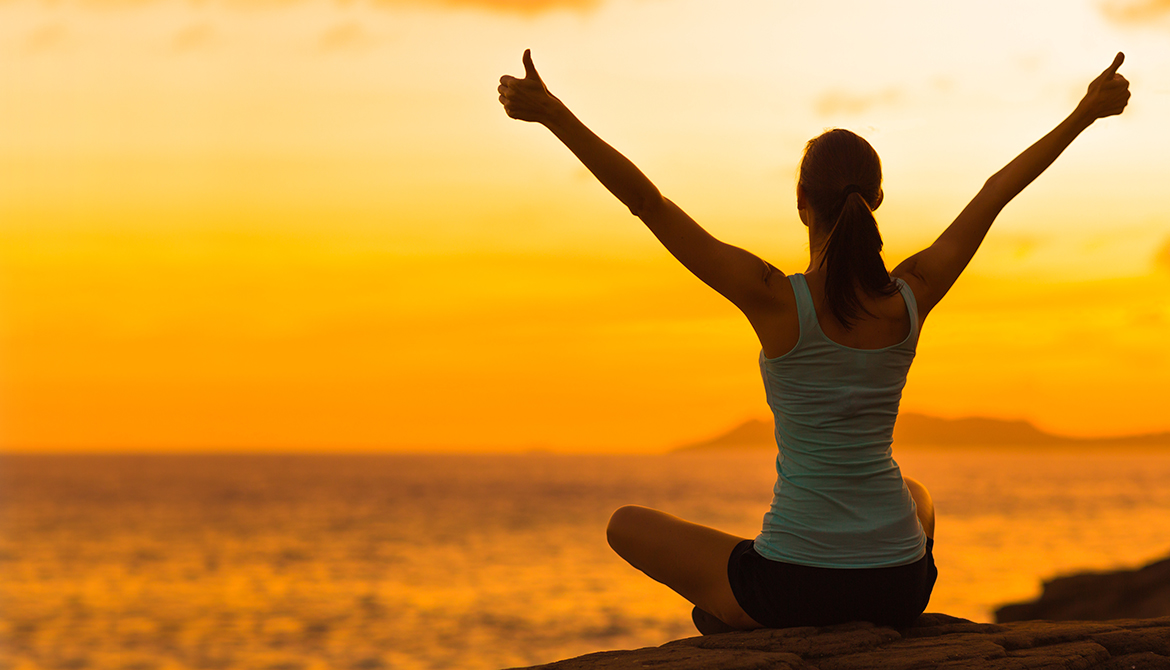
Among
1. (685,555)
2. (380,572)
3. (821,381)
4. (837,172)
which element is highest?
(380,572)

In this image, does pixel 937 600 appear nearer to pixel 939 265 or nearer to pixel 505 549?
pixel 505 549

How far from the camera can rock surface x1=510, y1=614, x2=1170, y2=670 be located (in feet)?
9.43

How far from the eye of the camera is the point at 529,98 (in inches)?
99.3

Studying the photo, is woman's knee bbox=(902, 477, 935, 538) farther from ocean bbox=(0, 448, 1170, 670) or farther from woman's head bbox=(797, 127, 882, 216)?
ocean bbox=(0, 448, 1170, 670)

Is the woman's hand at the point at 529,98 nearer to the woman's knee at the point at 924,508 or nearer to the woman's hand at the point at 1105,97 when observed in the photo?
the woman's knee at the point at 924,508

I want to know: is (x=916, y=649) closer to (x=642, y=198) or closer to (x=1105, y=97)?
(x=642, y=198)

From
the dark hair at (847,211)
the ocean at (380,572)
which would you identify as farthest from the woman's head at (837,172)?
the ocean at (380,572)

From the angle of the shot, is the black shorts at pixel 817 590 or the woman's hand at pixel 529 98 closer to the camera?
the woman's hand at pixel 529 98

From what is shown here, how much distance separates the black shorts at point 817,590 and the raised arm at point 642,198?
2.80 feet

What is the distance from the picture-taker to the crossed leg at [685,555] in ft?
9.73

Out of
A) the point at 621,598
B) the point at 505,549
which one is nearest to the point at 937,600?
the point at 621,598

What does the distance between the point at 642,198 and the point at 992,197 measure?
1.43 metres

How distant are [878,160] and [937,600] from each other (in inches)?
990

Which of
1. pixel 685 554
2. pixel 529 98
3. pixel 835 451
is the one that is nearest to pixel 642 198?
pixel 529 98
